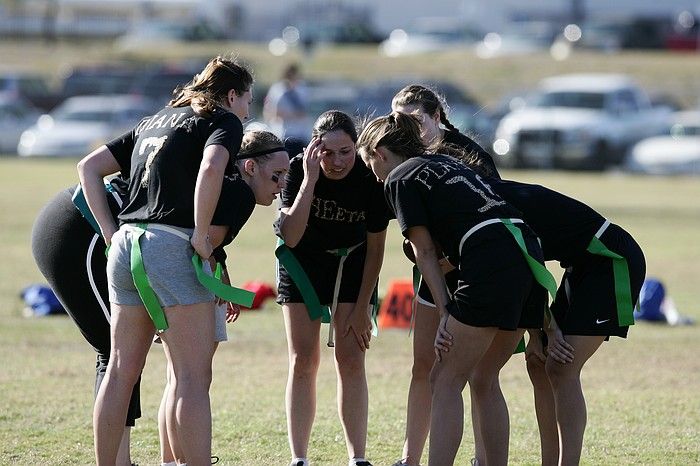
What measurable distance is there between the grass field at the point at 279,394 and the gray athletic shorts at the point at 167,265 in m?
1.27

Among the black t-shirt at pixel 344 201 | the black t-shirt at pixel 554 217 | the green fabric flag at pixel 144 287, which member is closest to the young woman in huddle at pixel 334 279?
the black t-shirt at pixel 344 201

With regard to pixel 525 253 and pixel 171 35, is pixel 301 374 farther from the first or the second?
pixel 171 35

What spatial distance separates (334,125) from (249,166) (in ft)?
1.43

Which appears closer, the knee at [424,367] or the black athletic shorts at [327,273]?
the knee at [424,367]

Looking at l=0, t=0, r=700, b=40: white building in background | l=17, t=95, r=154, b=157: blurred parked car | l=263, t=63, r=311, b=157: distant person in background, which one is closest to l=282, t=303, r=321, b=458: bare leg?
l=263, t=63, r=311, b=157: distant person in background

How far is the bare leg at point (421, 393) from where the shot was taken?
227 inches

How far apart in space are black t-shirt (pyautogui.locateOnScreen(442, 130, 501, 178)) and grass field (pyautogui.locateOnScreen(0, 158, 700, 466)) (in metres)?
1.48

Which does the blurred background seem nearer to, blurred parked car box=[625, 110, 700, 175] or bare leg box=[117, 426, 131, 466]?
blurred parked car box=[625, 110, 700, 175]

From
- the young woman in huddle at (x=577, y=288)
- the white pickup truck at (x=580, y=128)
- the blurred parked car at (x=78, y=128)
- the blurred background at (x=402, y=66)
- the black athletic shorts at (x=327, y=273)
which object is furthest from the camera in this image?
the blurred parked car at (x=78, y=128)

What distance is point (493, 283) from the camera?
197 inches

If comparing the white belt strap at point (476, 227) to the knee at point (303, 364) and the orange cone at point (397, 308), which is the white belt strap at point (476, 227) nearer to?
the knee at point (303, 364)

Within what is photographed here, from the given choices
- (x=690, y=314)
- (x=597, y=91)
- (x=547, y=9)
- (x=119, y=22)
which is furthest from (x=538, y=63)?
(x=690, y=314)

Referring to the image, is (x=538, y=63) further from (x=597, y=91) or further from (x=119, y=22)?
(x=119, y=22)

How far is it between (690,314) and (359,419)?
5.67 meters
